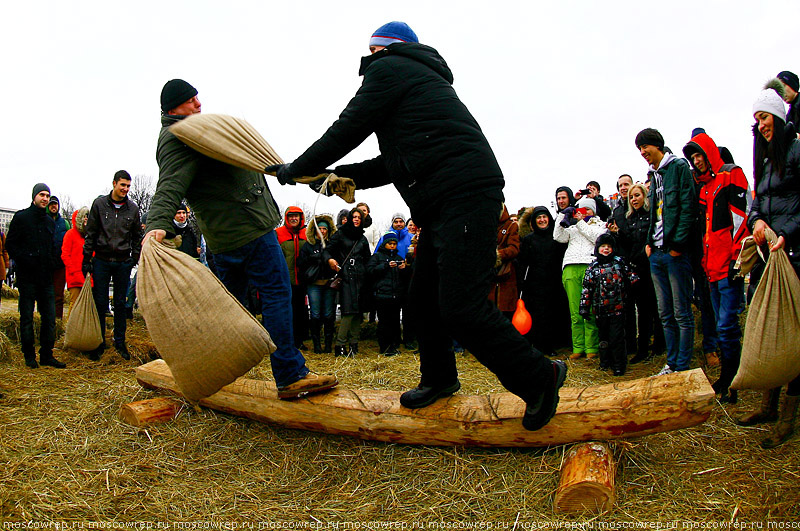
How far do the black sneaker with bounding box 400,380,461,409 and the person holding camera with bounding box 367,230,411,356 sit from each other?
13.3 feet

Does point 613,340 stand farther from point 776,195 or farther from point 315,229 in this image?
point 315,229

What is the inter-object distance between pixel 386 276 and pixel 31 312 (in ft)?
13.9

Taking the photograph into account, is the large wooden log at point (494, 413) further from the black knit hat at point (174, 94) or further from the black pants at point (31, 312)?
the black pants at point (31, 312)

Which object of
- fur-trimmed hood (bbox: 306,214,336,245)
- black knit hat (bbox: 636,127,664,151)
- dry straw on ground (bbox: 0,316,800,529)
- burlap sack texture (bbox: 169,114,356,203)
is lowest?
dry straw on ground (bbox: 0,316,800,529)

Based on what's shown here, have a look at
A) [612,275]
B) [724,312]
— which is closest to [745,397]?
[724,312]

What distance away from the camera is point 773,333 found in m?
3.04

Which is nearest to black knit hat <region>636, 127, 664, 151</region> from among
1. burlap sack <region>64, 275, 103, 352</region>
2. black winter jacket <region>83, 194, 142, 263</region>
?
black winter jacket <region>83, 194, 142, 263</region>

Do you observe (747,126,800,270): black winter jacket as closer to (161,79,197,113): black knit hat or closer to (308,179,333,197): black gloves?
(308,179,333,197): black gloves

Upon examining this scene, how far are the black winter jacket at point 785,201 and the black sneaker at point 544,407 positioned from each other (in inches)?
71.3

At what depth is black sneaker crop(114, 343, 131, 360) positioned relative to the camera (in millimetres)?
6586

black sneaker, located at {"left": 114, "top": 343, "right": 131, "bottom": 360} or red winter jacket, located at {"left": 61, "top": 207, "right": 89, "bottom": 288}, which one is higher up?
red winter jacket, located at {"left": 61, "top": 207, "right": 89, "bottom": 288}

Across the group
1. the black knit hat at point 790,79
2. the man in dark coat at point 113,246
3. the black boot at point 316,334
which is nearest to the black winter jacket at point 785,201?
→ the black knit hat at point 790,79

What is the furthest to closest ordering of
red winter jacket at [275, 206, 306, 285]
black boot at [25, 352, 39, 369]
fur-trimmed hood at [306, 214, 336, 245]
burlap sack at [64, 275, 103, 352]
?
red winter jacket at [275, 206, 306, 285]
fur-trimmed hood at [306, 214, 336, 245]
burlap sack at [64, 275, 103, 352]
black boot at [25, 352, 39, 369]

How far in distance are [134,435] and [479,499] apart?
243 cm
